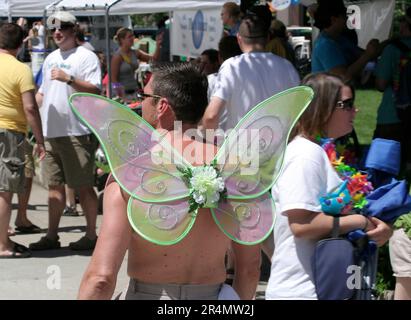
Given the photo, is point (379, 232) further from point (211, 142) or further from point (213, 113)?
point (213, 113)

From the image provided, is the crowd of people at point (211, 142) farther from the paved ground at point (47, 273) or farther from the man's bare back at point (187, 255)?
the paved ground at point (47, 273)

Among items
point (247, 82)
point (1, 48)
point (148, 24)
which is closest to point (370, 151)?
point (247, 82)

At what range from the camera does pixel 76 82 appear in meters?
7.47

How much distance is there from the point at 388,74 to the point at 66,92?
282 cm

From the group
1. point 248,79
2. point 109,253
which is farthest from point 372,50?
point 109,253

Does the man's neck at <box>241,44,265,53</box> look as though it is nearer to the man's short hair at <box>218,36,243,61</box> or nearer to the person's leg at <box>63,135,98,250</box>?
the man's short hair at <box>218,36,243,61</box>

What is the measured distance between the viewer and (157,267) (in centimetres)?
276

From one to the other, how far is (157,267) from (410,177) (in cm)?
466

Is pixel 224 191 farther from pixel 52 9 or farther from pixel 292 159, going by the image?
pixel 52 9

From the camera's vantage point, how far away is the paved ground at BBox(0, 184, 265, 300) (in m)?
6.30

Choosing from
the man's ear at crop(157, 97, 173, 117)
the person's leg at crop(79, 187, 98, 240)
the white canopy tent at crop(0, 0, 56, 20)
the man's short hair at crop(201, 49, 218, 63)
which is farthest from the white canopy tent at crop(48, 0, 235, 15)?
the man's ear at crop(157, 97, 173, 117)

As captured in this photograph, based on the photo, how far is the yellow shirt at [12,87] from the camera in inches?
281

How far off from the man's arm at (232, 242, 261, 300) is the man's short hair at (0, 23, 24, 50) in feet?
15.8

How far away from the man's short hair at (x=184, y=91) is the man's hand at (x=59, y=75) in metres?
4.60
